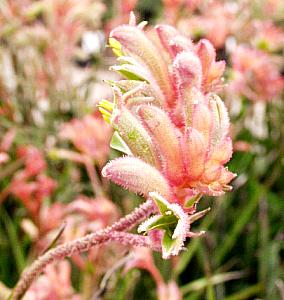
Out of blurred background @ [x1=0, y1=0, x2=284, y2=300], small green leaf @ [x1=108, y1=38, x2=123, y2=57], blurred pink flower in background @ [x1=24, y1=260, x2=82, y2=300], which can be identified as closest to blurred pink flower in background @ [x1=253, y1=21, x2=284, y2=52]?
blurred background @ [x1=0, y1=0, x2=284, y2=300]

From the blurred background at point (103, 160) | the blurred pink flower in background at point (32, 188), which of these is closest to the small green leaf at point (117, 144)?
the blurred background at point (103, 160)

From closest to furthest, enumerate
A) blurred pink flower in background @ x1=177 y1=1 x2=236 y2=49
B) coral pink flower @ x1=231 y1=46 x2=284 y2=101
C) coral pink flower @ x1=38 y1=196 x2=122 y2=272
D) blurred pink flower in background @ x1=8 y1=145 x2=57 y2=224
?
1. coral pink flower @ x1=38 y1=196 x2=122 y2=272
2. blurred pink flower in background @ x1=8 y1=145 x2=57 y2=224
3. coral pink flower @ x1=231 y1=46 x2=284 y2=101
4. blurred pink flower in background @ x1=177 y1=1 x2=236 y2=49

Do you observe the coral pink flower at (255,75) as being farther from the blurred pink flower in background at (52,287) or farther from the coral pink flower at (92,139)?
the blurred pink flower in background at (52,287)

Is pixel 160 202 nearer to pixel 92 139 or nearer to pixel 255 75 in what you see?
pixel 92 139

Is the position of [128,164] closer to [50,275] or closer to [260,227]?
[50,275]

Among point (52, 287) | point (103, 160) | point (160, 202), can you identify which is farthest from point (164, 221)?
point (103, 160)

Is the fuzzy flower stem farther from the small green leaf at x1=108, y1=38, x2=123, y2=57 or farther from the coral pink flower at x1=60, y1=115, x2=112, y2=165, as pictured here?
the coral pink flower at x1=60, y1=115, x2=112, y2=165
